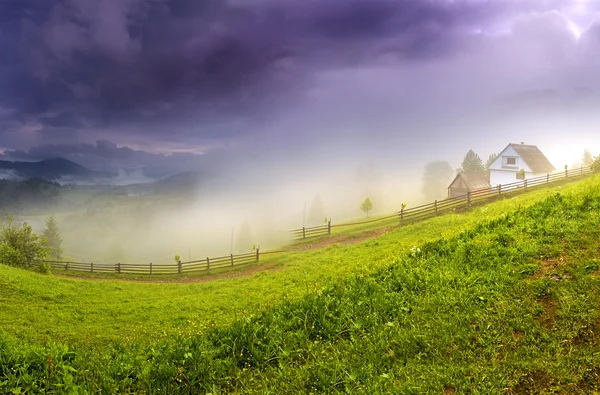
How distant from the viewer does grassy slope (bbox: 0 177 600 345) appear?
50.9 ft

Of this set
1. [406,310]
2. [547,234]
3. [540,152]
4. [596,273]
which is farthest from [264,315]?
[540,152]

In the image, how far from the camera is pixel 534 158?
52.1 m

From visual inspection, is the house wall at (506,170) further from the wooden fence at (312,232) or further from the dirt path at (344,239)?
the wooden fence at (312,232)

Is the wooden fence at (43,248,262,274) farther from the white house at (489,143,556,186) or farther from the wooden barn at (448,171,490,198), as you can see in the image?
the white house at (489,143,556,186)

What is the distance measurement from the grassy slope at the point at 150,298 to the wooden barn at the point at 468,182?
1189 inches

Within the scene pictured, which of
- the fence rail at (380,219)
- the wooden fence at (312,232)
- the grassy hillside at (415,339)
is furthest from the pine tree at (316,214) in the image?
the grassy hillside at (415,339)

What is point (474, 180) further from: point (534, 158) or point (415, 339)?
point (415, 339)

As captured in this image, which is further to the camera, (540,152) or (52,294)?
(540,152)

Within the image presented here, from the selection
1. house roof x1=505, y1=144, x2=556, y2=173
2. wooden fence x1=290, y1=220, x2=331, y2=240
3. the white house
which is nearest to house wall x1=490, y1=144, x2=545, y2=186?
the white house

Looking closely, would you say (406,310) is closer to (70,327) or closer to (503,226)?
(503,226)

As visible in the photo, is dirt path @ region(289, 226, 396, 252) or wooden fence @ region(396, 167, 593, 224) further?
wooden fence @ region(396, 167, 593, 224)

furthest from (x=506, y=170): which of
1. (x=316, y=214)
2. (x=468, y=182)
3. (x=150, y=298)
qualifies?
(x=316, y=214)

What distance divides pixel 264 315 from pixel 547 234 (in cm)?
871

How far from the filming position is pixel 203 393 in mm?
6012
